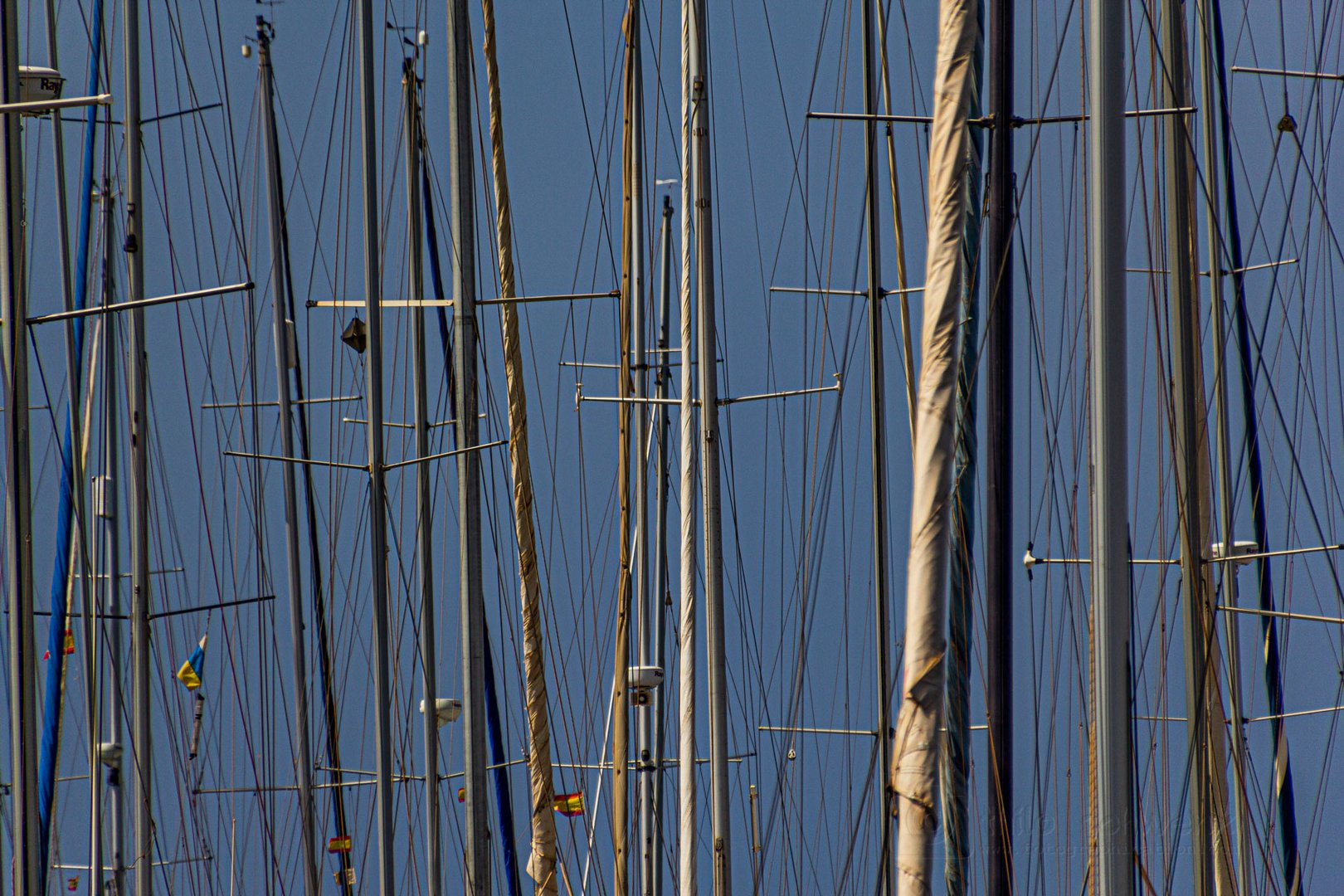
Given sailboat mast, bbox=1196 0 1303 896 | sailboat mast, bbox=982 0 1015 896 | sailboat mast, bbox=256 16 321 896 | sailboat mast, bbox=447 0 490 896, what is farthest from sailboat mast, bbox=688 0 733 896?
sailboat mast, bbox=982 0 1015 896

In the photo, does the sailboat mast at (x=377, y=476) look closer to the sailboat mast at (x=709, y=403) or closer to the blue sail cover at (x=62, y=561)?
the blue sail cover at (x=62, y=561)

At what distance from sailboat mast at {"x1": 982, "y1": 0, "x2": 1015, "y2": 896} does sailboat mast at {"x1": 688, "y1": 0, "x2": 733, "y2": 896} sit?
129 inches

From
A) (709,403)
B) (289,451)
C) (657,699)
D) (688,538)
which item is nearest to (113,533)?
(289,451)

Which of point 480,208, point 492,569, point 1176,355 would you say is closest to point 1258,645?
point 1176,355

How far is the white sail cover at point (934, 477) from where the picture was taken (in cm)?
439

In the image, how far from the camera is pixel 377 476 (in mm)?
8742

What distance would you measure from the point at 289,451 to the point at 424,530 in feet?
10.7

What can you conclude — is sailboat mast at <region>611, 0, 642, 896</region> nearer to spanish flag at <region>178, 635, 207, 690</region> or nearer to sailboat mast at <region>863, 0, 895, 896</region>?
sailboat mast at <region>863, 0, 895, 896</region>

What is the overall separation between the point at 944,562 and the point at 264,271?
16030mm

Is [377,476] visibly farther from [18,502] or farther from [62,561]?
[18,502]

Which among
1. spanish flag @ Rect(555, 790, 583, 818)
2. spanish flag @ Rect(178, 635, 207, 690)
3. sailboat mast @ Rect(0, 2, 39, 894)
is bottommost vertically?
spanish flag @ Rect(555, 790, 583, 818)

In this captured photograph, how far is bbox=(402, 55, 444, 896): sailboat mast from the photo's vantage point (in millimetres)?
8805

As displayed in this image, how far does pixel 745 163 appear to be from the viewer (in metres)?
32.3

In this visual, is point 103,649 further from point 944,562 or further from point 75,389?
point 944,562
